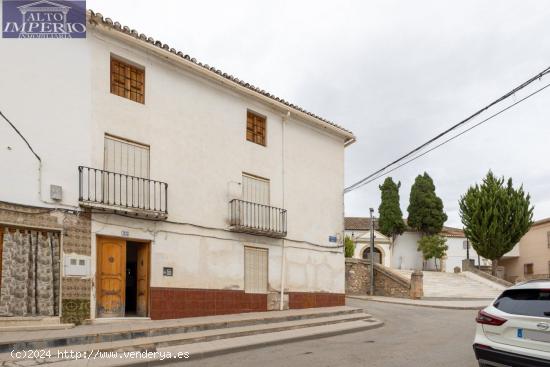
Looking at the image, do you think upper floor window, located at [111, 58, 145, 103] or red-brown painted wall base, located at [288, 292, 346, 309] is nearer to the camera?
upper floor window, located at [111, 58, 145, 103]

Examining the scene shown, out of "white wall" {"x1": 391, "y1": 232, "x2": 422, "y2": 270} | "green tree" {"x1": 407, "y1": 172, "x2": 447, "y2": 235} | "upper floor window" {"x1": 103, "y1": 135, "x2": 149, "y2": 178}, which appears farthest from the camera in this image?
"white wall" {"x1": 391, "y1": 232, "x2": 422, "y2": 270}

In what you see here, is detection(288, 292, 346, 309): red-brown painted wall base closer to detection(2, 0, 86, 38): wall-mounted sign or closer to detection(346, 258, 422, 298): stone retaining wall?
detection(346, 258, 422, 298): stone retaining wall

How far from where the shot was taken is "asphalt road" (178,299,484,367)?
8.62m

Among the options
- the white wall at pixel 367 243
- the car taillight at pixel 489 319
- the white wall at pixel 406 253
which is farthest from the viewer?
the white wall at pixel 367 243

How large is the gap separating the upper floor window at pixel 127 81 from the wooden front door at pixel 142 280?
3.85 m

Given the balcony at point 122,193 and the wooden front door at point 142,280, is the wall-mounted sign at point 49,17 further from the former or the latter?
the wooden front door at point 142,280

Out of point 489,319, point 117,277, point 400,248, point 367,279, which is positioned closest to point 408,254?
point 400,248

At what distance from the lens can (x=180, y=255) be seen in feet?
44.7

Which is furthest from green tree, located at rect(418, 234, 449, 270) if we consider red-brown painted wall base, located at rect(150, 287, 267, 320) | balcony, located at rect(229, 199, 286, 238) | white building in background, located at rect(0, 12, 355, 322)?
red-brown painted wall base, located at rect(150, 287, 267, 320)

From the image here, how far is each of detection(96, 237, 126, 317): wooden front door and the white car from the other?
8564 mm

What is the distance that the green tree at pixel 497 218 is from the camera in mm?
31359

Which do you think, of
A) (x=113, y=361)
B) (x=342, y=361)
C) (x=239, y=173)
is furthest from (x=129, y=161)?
(x=342, y=361)

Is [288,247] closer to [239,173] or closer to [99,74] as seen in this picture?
[239,173]

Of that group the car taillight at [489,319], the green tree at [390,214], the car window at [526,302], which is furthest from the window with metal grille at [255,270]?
the green tree at [390,214]
